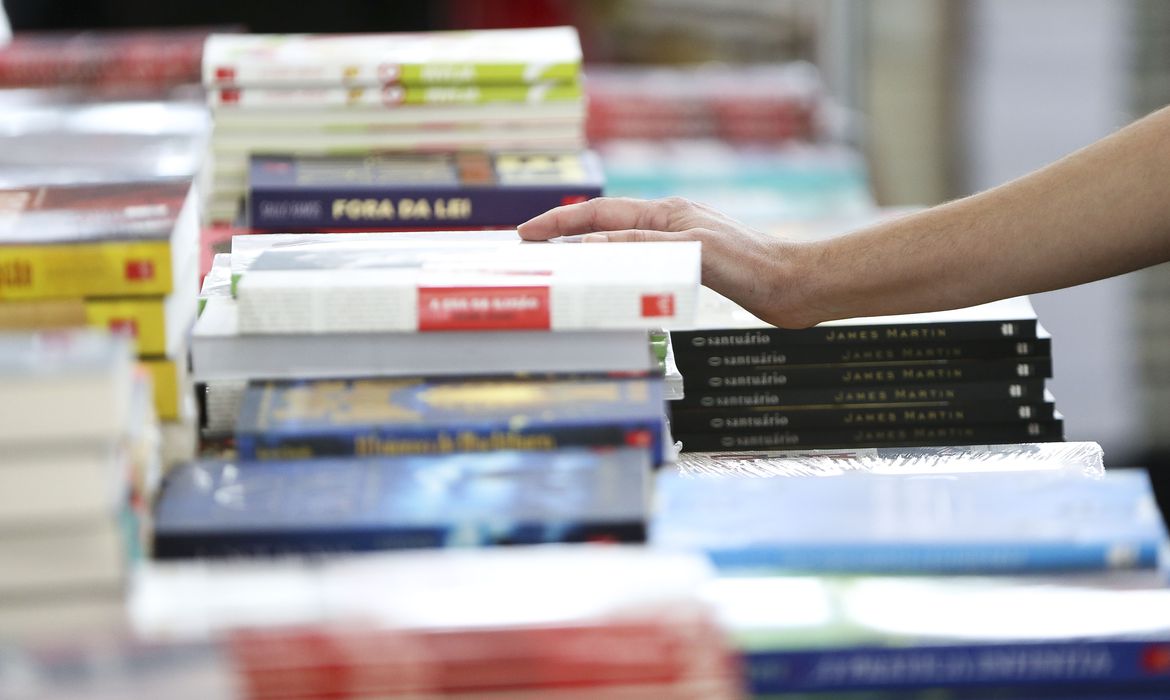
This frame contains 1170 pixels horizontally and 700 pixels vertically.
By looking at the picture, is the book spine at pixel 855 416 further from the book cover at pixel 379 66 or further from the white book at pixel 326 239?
the book cover at pixel 379 66

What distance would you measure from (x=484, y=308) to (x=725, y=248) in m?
0.50

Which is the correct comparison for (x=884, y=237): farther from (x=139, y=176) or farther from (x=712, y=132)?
(x=712, y=132)

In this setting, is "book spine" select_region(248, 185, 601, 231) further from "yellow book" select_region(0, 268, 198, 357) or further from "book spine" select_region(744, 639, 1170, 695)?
"book spine" select_region(744, 639, 1170, 695)

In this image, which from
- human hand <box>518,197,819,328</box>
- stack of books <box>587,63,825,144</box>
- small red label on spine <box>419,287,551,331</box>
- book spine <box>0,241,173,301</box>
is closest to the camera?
book spine <box>0,241,173,301</box>

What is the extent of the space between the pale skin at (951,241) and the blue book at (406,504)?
51 cm

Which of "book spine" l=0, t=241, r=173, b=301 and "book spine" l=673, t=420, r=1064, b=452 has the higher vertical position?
"book spine" l=0, t=241, r=173, b=301

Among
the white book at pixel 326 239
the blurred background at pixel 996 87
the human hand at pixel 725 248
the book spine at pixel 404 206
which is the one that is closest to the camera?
the white book at pixel 326 239

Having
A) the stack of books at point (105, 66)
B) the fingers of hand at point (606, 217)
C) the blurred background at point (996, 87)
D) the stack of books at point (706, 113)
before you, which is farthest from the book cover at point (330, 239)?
the blurred background at point (996, 87)

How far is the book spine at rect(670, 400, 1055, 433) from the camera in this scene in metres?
1.42

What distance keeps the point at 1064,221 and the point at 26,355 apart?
3.46 ft

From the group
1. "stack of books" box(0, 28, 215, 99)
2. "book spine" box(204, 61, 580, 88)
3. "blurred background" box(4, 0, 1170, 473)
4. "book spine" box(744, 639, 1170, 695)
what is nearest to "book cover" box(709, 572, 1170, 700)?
"book spine" box(744, 639, 1170, 695)

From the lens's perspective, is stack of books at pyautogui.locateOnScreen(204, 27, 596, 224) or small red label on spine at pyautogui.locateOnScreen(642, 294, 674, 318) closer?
small red label on spine at pyautogui.locateOnScreen(642, 294, 674, 318)

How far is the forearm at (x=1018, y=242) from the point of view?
1461 mm

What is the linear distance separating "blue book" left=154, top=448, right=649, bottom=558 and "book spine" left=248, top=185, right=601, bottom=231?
2.60 ft
